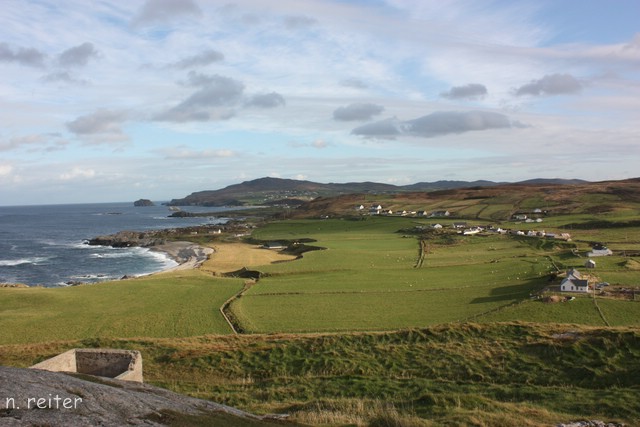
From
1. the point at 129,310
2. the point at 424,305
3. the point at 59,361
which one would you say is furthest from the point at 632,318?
the point at 129,310

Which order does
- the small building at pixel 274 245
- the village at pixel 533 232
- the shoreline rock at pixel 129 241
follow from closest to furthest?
the village at pixel 533 232
the small building at pixel 274 245
the shoreline rock at pixel 129 241

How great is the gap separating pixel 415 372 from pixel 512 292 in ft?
96.8

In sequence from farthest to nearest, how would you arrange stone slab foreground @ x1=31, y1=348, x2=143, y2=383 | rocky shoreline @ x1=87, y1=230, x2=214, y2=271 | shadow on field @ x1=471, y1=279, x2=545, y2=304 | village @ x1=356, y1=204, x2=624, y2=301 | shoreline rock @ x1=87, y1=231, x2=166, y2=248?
shoreline rock @ x1=87, y1=231, x2=166, y2=248
rocky shoreline @ x1=87, y1=230, x2=214, y2=271
shadow on field @ x1=471, y1=279, x2=545, y2=304
village @ x1=356, y1=204, x2=624, y2=301
stone slab foreground @ x1=31, y1=348, x2=143, y2=383

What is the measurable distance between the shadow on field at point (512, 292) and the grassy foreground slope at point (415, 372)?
16.7 m

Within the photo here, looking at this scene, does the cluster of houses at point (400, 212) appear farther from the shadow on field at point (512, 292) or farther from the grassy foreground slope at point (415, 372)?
the grassy foreground slope at point (415, 372)

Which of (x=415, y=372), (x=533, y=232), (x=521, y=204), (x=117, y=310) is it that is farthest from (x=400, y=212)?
(x=415, y=372)

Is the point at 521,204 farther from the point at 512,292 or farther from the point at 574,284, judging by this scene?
the point at 574,284

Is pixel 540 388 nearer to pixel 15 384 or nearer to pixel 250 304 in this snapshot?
pixel 15 384

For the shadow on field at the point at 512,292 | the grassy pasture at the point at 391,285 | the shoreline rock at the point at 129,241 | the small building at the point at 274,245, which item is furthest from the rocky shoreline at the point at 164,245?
the shadow on field at the point at 512,292

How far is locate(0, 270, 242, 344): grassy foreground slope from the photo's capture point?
39.5 metres

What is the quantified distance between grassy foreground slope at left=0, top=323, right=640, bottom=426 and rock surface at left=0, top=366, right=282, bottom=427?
396 centimetres

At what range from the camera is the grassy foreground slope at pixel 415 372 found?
57.3 ft

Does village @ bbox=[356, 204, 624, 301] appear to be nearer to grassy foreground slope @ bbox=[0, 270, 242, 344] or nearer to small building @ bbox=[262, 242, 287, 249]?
small building @ bbox=[262, 242, 287, 249]

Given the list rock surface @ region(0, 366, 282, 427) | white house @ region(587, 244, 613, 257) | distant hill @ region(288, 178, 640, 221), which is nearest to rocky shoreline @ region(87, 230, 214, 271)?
white house @ region(587, 244, 613, 257)
